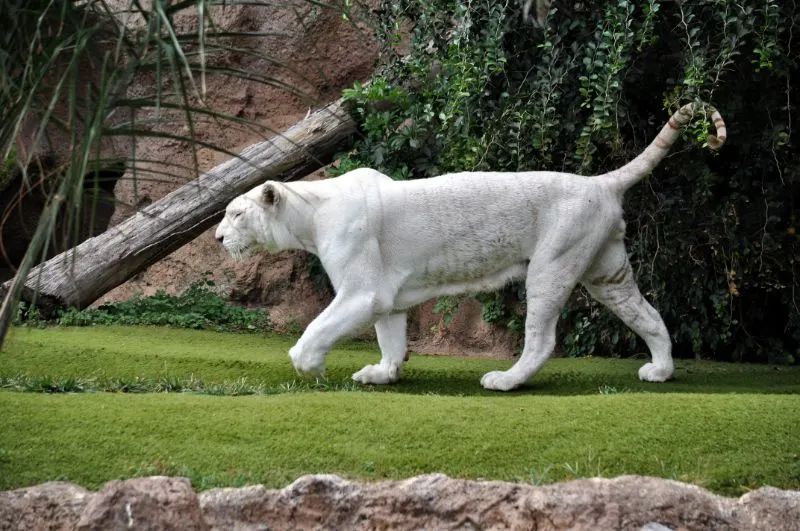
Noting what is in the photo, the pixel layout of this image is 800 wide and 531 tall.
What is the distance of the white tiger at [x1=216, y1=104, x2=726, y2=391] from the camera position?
6582mm

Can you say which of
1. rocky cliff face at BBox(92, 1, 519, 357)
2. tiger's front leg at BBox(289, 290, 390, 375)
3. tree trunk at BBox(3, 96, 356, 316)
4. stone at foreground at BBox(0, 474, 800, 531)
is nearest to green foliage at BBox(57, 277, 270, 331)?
tree trunk at BBox(3, 96, 356, 316)

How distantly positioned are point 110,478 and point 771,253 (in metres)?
5.92

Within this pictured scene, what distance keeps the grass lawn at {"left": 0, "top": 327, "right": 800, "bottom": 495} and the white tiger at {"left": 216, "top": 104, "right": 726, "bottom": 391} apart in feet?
1.58

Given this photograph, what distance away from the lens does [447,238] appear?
6.70 metres

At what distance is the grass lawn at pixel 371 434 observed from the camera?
459cm

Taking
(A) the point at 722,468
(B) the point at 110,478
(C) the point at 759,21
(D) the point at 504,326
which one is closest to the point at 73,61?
(B) the point at 110,478

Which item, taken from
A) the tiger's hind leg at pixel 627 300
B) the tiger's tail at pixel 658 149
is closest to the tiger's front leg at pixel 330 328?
the tiger's hind leg at pixel 627 300

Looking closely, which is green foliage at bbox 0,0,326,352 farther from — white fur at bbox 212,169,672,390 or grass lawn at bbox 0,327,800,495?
white fur at bbox 212,169,672,390

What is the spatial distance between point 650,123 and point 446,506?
18.1 ft

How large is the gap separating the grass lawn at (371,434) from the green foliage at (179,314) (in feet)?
8.57

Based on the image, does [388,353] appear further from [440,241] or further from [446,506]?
[446,506]

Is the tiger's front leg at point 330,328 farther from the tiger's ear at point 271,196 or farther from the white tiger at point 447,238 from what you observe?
the tiger's ear at point 271,196

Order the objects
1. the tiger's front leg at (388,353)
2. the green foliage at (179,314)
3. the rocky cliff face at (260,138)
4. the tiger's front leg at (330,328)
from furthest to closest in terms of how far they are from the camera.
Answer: the rocky cliff face at (260,138) < the green foliage at (179,314) < the tiger's front leg at (388,353) < the tiger's front leg at (330,328)

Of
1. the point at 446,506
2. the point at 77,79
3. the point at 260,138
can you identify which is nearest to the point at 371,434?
the point at 446,506
